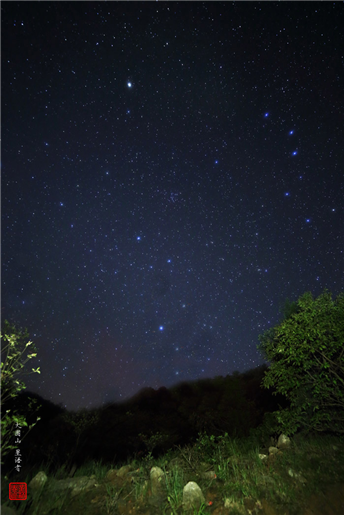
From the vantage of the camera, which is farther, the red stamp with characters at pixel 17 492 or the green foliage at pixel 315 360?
the green foliage at pixel 315 360

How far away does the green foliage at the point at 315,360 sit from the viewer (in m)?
7.21

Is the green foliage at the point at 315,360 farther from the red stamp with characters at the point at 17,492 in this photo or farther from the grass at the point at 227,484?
the red stamp with characters at the point at 17,492

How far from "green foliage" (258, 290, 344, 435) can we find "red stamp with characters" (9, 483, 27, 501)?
25.2 feet

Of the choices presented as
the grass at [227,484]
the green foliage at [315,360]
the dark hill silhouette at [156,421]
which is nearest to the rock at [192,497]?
the grass at [227,484]

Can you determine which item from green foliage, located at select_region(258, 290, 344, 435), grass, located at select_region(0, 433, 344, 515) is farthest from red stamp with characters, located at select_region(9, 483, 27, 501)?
green foliage, located at select_region(258, 290, 344, 435)

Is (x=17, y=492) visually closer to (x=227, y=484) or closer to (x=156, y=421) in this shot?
(x=227, y=484)

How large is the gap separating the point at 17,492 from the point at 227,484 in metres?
5.08

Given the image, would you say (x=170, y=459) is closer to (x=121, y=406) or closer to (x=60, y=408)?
(x=121, y=406)

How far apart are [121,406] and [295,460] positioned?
3065 cm

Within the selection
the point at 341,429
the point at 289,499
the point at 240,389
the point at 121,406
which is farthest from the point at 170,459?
the point at 121,406

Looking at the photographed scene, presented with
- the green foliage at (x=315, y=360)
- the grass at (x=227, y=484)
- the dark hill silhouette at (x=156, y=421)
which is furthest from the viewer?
the dark hill silhouette at (x=156, y=421)

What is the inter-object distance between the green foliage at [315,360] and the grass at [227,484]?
74cm

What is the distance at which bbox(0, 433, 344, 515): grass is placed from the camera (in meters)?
5.24

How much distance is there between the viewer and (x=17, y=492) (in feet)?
17.7
